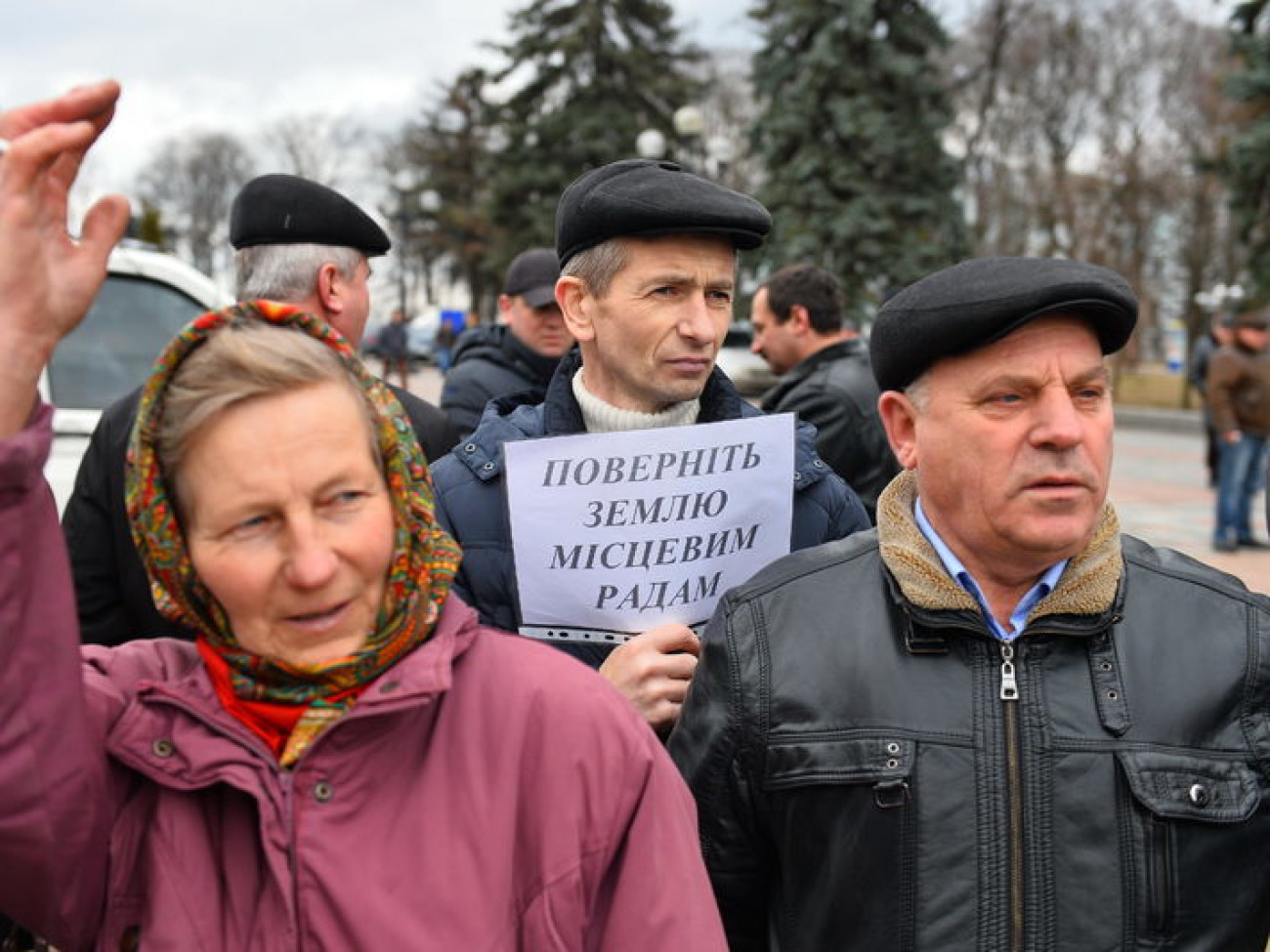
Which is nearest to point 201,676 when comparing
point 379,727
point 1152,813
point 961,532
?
point 379,727

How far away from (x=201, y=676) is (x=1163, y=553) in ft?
4.62

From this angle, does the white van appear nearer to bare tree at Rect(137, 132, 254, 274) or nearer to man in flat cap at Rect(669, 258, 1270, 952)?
man in flat cap at Rect(669, 258, 1270, 952)

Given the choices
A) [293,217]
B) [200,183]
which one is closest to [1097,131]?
[293,217]

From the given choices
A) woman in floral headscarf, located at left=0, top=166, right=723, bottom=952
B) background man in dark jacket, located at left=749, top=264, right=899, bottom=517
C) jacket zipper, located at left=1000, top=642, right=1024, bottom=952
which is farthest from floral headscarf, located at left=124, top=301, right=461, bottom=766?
background man in dark jacket, located at left=749, top=264, right=899, bottom=517

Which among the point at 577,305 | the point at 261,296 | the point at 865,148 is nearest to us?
the point at 577,305

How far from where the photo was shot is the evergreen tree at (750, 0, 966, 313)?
19172 millimetres

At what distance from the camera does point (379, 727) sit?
4.66ft

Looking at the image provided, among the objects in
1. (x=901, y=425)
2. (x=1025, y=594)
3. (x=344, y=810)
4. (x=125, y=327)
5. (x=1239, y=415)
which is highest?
(x=125, y=327)

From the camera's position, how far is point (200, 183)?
61.9 meters

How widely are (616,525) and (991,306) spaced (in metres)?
0.76

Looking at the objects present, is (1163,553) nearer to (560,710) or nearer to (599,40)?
(560,710)

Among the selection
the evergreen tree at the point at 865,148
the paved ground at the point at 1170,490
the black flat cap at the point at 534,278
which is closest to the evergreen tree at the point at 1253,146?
the paved ground at the point at 1170,490

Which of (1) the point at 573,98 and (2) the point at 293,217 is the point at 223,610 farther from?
(1) the point at 573,98

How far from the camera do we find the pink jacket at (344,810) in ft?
4.29
